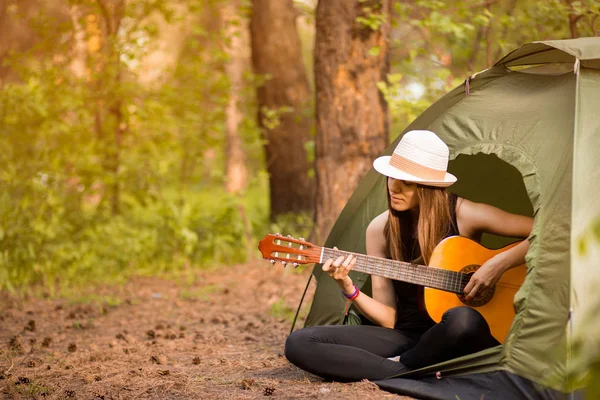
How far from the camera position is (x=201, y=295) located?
22.4 feet

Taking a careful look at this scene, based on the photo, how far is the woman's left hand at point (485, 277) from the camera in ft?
11.2

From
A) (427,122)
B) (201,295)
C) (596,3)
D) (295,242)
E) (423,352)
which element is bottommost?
(201,295)

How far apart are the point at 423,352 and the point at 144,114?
634 cm

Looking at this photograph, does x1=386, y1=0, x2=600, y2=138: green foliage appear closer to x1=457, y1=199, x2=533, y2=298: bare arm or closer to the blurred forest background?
the blurred forest background

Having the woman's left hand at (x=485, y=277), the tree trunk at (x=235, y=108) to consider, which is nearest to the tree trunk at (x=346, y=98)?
the tree trunk at (x=235, y=108)

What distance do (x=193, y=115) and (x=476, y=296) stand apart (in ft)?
21.2

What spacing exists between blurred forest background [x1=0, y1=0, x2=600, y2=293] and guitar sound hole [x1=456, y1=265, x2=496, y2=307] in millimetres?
2968

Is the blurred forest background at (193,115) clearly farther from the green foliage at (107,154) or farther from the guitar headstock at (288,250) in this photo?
the guitar headstock at (288,250)

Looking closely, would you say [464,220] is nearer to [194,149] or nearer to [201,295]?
[201,295]

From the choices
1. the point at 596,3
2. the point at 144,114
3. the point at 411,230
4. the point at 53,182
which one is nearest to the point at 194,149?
the point at 144,114

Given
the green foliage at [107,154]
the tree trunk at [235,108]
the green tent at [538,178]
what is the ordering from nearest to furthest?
1. the green tent at [538,178]
2. the green foliage at [107,154]
3. the tree trunk at [235,108]

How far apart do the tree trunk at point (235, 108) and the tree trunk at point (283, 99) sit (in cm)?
33

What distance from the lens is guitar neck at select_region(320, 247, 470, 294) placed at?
3.51 meters

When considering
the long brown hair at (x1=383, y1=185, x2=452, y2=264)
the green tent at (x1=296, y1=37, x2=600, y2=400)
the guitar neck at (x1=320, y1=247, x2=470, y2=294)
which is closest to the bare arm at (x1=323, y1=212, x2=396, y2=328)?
the long brown hair at (x1=383, y1=185, x2=452, y2=264)
